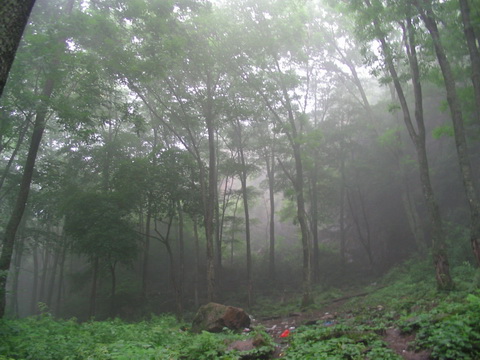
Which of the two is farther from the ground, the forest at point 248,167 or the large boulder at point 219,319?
the forest at point 248,167

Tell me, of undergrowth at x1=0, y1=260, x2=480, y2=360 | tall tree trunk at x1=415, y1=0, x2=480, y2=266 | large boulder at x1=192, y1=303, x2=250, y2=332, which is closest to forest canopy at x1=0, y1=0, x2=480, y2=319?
tall tree trunk at x1=415, y1=0, x2=480, y2=266

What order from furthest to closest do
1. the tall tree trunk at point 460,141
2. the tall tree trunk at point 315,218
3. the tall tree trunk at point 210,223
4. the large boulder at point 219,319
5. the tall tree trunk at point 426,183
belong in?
the tall tree trunk at point 315,218, the tall tree trunk at point 210,223, the large boulder at point 219,319, the tall tree trunk at point 426,183, the tall tree trunk at point 460,141

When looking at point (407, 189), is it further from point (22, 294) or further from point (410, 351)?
point (22, 294)

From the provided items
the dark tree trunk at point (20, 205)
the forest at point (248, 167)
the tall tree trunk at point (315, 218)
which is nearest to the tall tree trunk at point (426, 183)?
the forest at point (248, 167)

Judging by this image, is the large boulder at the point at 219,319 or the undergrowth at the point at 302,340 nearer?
the undergrowth at the point at 302,340

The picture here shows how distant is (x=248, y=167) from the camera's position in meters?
22.0

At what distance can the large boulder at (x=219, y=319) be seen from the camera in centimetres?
997

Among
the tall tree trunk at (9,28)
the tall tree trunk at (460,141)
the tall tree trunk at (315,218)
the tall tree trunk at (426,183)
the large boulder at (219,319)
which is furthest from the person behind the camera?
the tall tree trunk at (315,218)

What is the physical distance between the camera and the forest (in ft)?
24.8

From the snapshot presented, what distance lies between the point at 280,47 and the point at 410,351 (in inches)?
554

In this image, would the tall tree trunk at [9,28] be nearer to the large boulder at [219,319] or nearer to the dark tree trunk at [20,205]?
the dark tree trunk at [20,205]

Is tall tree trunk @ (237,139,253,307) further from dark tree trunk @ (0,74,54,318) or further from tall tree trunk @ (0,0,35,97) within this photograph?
tall tree trunk @ (0,0,35,97)

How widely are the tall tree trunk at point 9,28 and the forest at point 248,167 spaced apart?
3.74 metres

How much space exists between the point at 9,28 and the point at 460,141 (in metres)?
9.80
